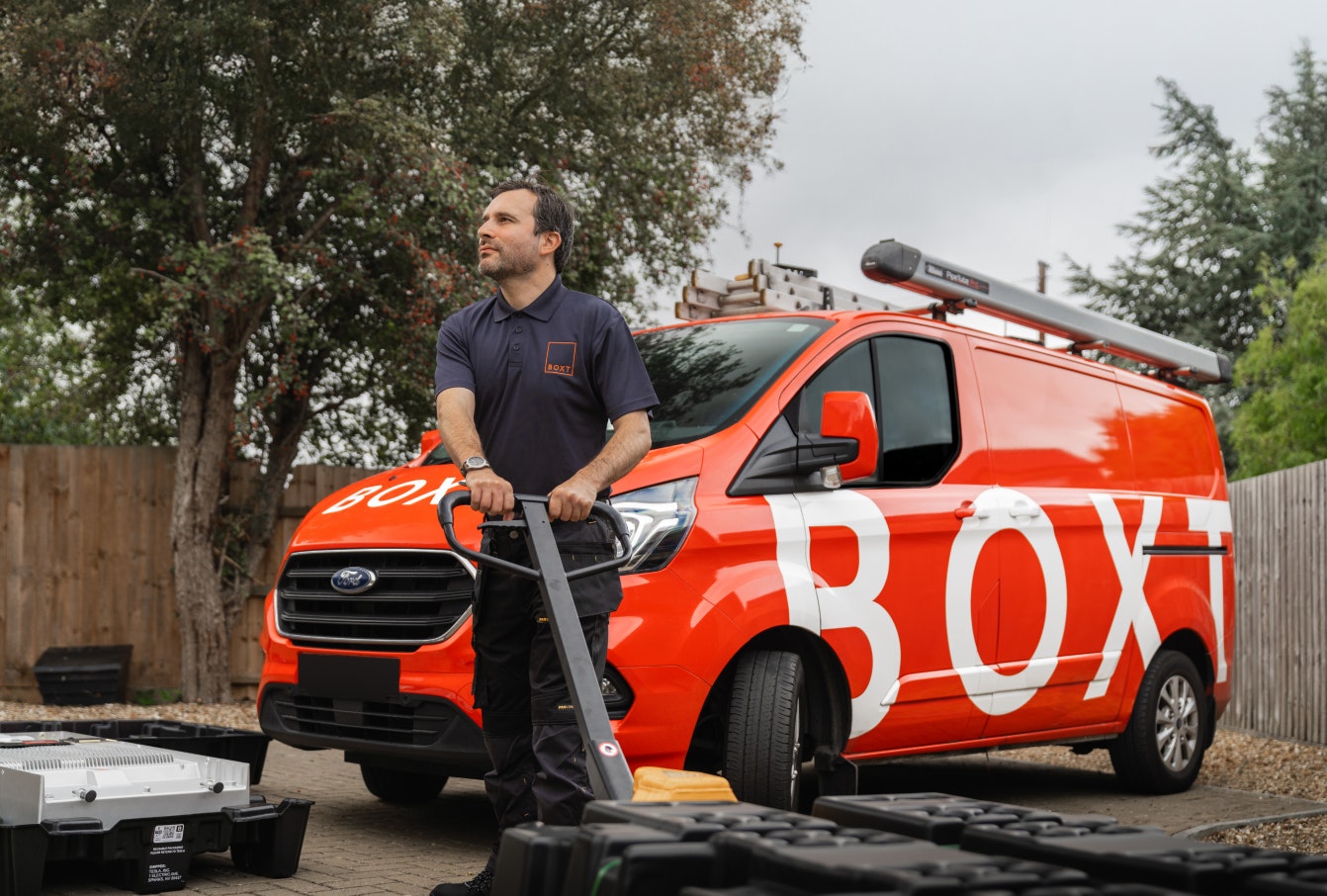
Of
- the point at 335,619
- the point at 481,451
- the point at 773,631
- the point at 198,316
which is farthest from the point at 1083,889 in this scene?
the point at 198,316

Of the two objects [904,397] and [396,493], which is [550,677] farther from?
[904,397]

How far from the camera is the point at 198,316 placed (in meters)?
11.9

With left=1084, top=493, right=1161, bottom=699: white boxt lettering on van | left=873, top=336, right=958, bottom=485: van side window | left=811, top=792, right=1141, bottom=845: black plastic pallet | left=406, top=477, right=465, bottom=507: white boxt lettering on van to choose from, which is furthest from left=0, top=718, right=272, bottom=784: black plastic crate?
left=1084, top=493, right=1161, bottom=699: white boxt lettering on van

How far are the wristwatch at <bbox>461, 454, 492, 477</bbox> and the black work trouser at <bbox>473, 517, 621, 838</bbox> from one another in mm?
314

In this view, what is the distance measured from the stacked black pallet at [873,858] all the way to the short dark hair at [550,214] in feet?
7.49

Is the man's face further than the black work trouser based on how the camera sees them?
Yes

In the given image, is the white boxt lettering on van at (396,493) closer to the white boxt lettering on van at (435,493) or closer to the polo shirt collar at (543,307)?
the white boxt lettering on van at (435,493)

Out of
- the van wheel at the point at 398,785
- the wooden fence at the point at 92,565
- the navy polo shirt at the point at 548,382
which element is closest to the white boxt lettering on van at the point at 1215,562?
the van wheel at the point at 398,785

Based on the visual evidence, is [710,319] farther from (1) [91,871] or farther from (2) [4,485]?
(2) [4,485]

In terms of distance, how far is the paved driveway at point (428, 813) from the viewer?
16.8 ft

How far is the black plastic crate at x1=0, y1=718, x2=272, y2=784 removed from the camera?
6.03 m

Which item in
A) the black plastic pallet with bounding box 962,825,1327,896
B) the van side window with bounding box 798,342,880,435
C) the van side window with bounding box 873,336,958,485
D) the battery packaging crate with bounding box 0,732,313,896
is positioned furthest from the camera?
the van side window with bounding box 873,336,958,485

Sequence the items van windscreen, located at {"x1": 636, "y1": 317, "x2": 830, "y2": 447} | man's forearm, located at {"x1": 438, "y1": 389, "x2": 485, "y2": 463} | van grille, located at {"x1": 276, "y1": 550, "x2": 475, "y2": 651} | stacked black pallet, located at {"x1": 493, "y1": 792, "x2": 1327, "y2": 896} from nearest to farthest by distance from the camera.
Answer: stacked black pallet, located at {"x1": 493, "y1": 792, "x2": 1327, "y2": 896}, man's forearm, located at {"x1": 438, "y1": 389, "x2": 485, "y2": 463}, van grille, located at {"x1": 276, "y1": 550, "x2": 475, "y2": 651}, van windscreen, located at {"x1": 636, "y1": 317, "x2": 830, "y2": 447}

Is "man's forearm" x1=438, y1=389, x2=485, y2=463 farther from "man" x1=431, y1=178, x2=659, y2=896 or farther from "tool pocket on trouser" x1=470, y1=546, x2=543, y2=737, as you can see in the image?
"tool pocket on trouser" x1=470, y1=546, x2=543, y2=737
